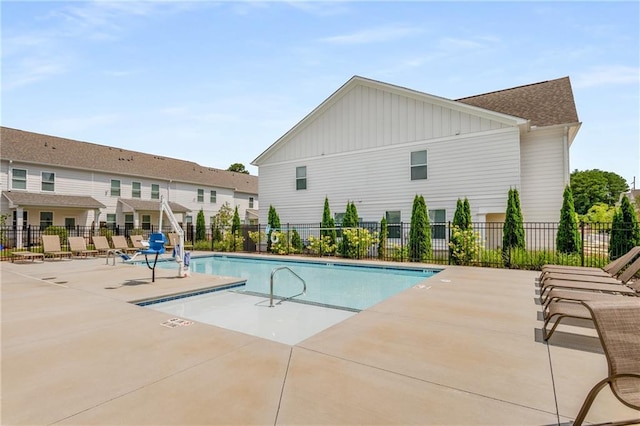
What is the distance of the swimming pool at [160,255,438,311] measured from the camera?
7796mm

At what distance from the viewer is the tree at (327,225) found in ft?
50.5

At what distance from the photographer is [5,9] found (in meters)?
6.41

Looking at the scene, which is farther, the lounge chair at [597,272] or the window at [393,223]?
the window at [393,223]

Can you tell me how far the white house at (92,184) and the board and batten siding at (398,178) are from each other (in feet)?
43.0

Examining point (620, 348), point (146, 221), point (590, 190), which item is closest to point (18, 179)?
point (146, 221)

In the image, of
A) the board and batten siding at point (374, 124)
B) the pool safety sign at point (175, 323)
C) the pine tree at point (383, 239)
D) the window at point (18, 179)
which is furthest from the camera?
the window at point (18, 179)

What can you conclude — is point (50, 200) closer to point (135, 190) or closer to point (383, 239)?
point (135, 190)

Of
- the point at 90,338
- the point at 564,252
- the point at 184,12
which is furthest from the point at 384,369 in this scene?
the point at 564,252

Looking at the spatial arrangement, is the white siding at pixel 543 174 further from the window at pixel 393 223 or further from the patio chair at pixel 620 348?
the patio chair at pixel 620 348

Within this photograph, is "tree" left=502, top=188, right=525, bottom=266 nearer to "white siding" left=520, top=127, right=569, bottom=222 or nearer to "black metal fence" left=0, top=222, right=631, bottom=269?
"black metal fence" left=0, top=222, right=631, bottom=269

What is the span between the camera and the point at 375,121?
16156mm

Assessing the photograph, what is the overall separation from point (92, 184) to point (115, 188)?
1.61m

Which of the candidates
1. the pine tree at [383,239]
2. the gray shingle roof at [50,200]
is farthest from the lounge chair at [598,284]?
the gray shingle roof at [50,200]

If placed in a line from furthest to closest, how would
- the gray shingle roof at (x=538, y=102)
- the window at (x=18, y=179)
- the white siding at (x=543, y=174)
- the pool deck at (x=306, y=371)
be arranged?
the window at (x=18, y=179), the gray shingle roof at (x=538, y=102), the white siding at (x=543, y=174), the pool deck at (x=306, y=371)
